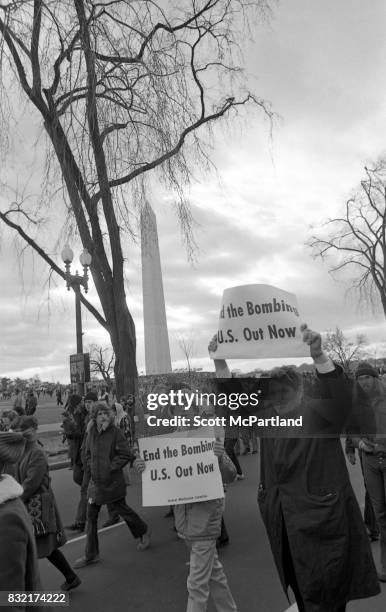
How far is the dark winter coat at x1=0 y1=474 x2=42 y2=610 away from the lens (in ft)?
6.74

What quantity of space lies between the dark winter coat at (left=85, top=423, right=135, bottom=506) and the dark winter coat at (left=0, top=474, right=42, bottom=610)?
349 cm

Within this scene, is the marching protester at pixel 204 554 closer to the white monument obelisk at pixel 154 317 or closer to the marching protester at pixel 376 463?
the marching protester at pixel 376 463

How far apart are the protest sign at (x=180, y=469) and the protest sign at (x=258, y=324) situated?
112 centimetres

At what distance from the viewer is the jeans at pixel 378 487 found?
15.0ft

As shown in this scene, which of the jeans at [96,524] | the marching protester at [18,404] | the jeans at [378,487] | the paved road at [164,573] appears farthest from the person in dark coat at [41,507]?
the marching protester at [18,404]

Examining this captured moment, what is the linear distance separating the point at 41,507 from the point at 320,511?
2619 mm

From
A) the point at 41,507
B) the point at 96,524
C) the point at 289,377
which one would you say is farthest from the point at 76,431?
the point at 289,377

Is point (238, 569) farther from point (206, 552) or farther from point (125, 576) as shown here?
point (206, 552)

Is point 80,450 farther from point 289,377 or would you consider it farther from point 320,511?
point 320,511

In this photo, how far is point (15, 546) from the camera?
6.86ft

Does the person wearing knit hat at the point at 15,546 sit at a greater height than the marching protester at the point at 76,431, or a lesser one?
lesser

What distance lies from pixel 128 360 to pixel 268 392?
7.75 metres

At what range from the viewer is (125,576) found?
5.00 m

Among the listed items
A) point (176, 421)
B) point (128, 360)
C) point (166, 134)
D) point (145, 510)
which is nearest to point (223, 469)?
point (176, 421)
